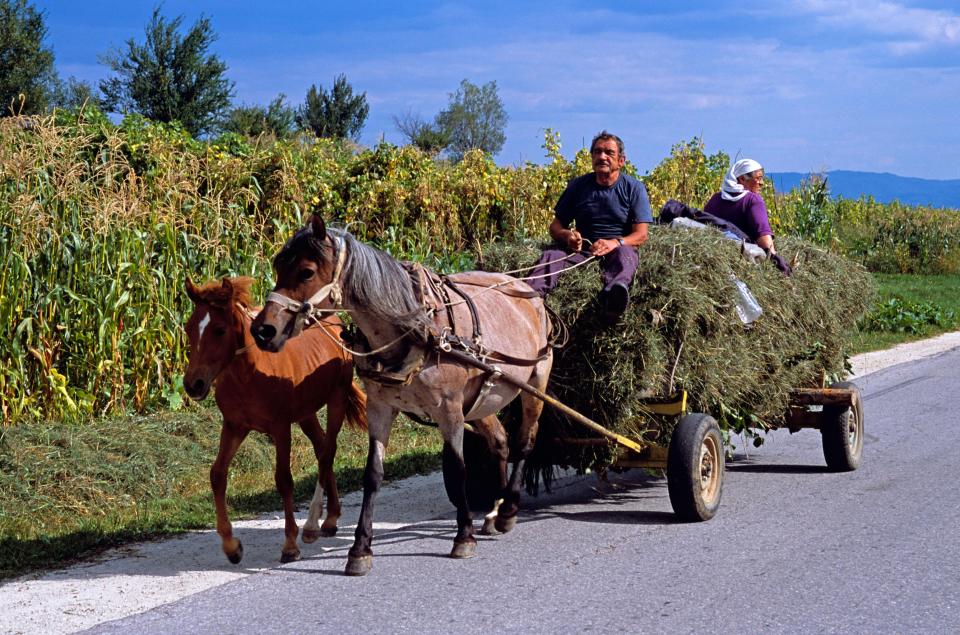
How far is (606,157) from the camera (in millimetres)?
7727

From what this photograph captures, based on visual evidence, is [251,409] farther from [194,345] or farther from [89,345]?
[89,345]

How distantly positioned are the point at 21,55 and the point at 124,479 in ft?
91.0

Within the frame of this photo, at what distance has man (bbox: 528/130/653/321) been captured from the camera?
7359mm

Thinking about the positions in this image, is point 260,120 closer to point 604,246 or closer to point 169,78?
point 169,78

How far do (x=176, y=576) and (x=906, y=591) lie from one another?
3907mm

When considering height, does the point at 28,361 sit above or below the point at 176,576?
above

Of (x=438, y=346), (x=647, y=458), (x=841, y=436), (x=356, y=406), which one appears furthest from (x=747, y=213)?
(x=438, y=346)

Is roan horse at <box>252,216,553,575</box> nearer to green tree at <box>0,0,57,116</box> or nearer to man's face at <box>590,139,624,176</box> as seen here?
man's face at <box>590,139,624,176</box>

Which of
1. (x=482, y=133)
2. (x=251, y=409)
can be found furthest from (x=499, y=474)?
(x=482, y=133)

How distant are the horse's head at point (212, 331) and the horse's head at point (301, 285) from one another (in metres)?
0.56

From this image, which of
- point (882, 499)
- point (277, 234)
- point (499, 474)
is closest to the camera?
point (499, 474)

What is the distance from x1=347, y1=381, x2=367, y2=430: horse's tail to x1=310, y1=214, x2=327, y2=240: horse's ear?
5.79 ft

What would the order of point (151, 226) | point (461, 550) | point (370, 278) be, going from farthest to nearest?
point (151, 226)
point (461, 550)
point (370, 278)

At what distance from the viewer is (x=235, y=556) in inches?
243
